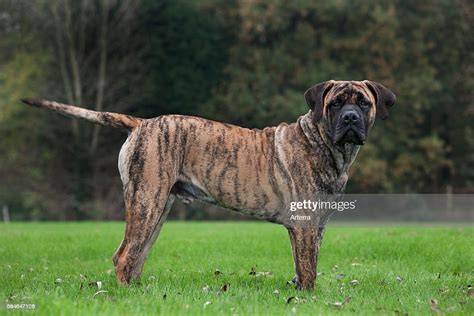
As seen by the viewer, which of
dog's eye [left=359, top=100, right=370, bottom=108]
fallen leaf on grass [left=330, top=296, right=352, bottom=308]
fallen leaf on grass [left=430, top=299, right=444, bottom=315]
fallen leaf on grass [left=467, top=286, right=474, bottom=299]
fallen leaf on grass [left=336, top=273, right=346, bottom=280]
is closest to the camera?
fallen leaf on grass [left=430, top=299, right=444, bottom=315]

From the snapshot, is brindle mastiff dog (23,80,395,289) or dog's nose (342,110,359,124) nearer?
dog's nose (342,110,359,124)

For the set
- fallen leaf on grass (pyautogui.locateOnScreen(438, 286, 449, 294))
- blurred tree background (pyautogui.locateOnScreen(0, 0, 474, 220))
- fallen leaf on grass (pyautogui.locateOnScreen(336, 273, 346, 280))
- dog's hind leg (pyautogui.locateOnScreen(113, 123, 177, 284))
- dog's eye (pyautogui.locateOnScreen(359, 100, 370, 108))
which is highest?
blurred tree background (pyautogui.locateOnScreen(0, 0, 474, 220))

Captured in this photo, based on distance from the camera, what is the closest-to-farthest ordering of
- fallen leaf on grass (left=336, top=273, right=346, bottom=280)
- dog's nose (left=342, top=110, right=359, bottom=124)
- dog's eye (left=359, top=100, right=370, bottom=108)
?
1. dog's nose (left=342, top=110, right=359, bottom=124)
2. dog's eye (left=359, top=100, right=370, bottom=108)
3. fallen leaf on grass (left=336, top=273, right=346, bottom=280)

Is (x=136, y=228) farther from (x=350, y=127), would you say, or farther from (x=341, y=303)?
(x=350, y=127)

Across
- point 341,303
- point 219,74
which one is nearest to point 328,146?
point 341,303

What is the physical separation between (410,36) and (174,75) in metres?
11.3

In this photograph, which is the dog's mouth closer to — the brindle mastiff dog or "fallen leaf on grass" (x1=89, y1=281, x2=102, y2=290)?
the brindle mastiff dog

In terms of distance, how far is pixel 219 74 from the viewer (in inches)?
1204

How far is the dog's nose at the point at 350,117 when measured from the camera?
5965 mm

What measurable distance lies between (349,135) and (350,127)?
0.26 ft

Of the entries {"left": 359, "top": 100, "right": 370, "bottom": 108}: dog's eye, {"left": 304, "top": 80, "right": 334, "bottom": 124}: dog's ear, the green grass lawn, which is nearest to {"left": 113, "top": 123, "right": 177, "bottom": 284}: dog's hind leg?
the green grass lawn

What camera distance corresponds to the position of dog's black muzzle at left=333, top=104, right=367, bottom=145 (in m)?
5.98

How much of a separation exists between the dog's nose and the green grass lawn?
157cm

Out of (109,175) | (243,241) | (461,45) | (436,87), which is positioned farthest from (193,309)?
(461,45)
